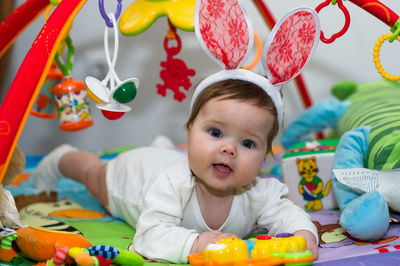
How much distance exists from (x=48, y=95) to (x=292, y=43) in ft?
2.16

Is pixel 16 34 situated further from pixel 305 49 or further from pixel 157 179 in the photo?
pixel 305 49

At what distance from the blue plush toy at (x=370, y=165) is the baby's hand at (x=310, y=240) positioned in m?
0.07

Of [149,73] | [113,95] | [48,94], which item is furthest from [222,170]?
[149,73]

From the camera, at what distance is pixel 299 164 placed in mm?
1136

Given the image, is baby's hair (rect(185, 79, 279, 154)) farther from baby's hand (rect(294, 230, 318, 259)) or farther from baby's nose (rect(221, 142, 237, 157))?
baby's hand (rect(294, 230, 318, 259))

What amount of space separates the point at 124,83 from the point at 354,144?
1.70ft

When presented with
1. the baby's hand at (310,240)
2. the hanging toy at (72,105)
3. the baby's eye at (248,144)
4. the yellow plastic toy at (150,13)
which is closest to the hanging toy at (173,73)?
the yellow plastic toy at (150,13)

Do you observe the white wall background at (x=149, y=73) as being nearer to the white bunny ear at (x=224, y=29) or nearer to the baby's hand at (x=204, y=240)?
the white bunny ear at (x=224, y=29)

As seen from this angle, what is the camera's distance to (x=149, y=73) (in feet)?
5.76

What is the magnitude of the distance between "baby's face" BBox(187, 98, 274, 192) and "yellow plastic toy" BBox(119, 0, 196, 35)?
10.8 inches

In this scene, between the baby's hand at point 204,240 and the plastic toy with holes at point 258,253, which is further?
the baby's hand at point 204,240

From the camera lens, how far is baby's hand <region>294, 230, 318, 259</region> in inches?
31.4

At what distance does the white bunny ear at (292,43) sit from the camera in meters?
0.82

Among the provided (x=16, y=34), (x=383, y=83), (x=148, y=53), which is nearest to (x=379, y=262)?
(x=383, y=83)
